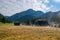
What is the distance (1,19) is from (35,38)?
193 feet

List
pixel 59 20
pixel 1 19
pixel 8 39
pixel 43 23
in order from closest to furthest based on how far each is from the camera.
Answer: pixel 8 39, pixel 59 20, pixel 43 23, pixel 1 19

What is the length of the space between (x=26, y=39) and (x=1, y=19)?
59.1 metres

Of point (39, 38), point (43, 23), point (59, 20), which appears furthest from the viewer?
point (43, 23)

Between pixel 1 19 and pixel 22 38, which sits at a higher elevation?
pixel 1 19

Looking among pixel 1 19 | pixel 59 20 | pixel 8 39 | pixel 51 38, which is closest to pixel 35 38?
pixel 51 38

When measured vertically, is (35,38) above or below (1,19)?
below

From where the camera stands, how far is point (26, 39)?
21891 millimetres

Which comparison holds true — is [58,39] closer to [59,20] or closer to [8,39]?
[8,39]

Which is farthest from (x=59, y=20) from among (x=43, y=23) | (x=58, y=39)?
(x=58, y=39)

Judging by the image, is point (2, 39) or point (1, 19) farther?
point (1, 19)

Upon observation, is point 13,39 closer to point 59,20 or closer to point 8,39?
point 8,39

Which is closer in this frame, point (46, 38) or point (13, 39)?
point (13, 39)

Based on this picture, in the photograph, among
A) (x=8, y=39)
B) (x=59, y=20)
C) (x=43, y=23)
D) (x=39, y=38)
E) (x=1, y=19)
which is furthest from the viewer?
(x=1, y=19)

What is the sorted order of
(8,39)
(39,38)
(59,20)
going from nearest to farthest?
(8,39) < (39,38) < (59,20)
